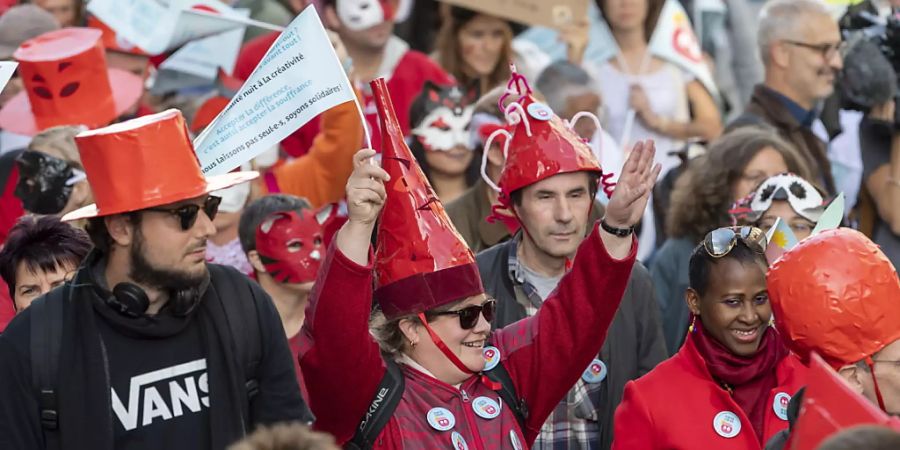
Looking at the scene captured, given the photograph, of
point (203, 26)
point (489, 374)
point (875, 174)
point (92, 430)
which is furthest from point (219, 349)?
point (875, 174)

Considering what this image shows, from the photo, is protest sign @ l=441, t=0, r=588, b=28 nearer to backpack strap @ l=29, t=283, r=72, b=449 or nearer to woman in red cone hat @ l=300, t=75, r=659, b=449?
woman in red cone hat @ l=300, t=75, r=659, b=449

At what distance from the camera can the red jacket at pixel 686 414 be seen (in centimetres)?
527

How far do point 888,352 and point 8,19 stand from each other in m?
5.74

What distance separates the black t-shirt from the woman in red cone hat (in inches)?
14.1

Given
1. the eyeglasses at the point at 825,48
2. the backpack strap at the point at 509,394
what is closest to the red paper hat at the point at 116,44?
the eyeglasses at the point at 825,48

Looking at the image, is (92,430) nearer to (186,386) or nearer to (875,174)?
(186,386)

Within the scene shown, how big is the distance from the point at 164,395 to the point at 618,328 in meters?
2.01

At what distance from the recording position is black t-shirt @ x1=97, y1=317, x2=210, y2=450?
4805mm

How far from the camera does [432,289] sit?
495 centimetres

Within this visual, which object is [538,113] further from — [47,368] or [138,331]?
[47,368]

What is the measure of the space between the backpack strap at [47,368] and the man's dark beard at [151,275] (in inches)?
10.8

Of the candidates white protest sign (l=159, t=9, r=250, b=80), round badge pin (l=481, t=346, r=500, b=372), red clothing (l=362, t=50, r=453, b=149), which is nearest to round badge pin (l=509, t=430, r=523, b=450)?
round badge pin (l=481, t=346, r=500, b=372)

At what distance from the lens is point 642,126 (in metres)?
10.1

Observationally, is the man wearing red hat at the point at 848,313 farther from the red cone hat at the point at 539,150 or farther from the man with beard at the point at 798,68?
the man with beard at the point at 798,68
